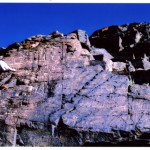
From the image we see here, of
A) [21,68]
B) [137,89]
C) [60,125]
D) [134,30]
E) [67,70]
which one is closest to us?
[60,125]

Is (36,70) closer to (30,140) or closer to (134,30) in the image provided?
(30,140)

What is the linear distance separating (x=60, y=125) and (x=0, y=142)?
1.80 m

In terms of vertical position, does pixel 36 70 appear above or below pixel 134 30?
below

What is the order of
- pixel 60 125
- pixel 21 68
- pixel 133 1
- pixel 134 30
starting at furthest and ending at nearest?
pixel 134 30
pixel 21 68
pixel 60 125
pixel 133 1

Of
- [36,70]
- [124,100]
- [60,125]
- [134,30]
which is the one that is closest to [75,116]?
[60,125]

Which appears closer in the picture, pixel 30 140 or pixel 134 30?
pixel 30 140

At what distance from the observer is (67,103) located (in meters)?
8.33

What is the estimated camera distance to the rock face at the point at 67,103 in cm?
737

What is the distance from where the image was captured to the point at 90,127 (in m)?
7.43

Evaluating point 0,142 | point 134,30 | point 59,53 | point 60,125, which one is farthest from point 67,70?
point 134,30

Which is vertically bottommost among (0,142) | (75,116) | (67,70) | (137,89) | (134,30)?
(0,142)

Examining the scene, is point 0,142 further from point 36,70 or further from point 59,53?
point 59,53

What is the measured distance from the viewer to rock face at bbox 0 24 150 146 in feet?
24.2

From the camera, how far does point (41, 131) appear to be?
25.3ft
